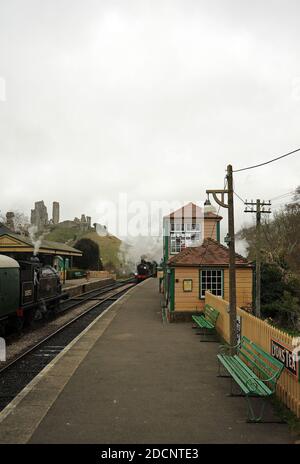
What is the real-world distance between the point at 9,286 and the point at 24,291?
1.76 metres

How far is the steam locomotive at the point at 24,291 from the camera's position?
42.5 feet

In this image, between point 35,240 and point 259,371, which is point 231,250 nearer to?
point 259,371

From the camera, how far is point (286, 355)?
6.51 m

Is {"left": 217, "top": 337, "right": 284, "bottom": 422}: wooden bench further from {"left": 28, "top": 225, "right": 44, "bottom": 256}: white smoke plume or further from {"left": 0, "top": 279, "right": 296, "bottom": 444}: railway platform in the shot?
{"left": 28, "top": 225, "right": 44, "bottom": 256}: white smoke plume

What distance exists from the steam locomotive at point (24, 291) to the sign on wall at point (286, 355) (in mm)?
8594

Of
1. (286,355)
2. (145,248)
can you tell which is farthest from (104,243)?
(286,355)

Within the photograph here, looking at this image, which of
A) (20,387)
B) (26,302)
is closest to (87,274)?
(26,302)

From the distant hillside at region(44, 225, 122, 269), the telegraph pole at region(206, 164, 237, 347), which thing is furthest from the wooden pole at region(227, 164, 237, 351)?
the distant hillside at region(44, 225, 122, 269)

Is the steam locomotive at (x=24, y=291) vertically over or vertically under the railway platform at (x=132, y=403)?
over

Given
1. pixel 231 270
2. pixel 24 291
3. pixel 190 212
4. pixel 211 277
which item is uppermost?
pixel 190 212

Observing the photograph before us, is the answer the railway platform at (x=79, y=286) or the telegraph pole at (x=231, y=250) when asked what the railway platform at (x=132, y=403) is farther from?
the railway platform at (x=79, y=286)

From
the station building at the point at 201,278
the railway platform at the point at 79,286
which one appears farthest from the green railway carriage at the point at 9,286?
the railway platform at the point at 79,286
